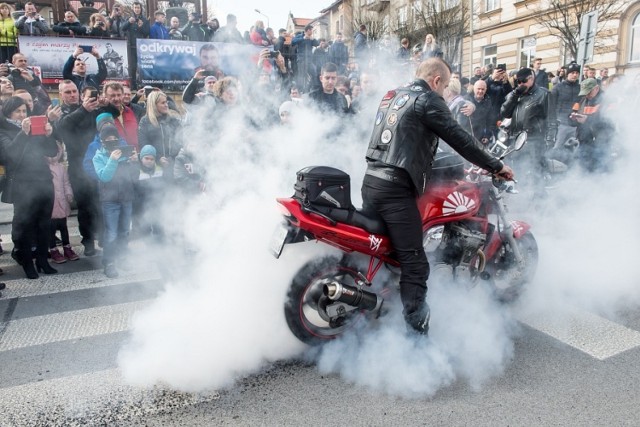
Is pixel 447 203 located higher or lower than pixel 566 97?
lower

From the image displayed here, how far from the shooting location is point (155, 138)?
5.58m

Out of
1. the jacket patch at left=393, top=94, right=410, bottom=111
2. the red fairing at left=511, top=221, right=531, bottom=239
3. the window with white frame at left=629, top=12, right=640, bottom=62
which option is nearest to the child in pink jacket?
the jacket patch at left=393, top=94, right=410, bottom=111

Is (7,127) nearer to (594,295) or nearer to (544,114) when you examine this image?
(594,295)

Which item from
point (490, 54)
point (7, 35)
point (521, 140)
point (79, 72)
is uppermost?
point (490, 54)

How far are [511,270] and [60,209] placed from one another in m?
4.85

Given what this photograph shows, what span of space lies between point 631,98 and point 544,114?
2871mm

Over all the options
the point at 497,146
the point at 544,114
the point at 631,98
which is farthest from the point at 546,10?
the point at 497,146

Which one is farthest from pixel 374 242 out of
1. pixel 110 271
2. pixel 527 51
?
pixel 527 51

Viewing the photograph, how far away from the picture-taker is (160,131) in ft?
18.4

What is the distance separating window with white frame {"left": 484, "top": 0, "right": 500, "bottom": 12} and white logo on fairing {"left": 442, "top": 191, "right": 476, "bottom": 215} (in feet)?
82.3

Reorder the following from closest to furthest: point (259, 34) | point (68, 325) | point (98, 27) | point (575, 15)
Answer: point (68, 325), point (259, 34), point (98, 27), point (575, 15)

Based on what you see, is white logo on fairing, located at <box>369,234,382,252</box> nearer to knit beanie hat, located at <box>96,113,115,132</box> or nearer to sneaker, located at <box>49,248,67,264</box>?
knit beanie hat, located at <box>96,113,115,132</box>

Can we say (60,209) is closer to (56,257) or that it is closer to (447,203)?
(56,257)

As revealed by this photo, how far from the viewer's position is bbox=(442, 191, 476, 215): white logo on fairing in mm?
3564
